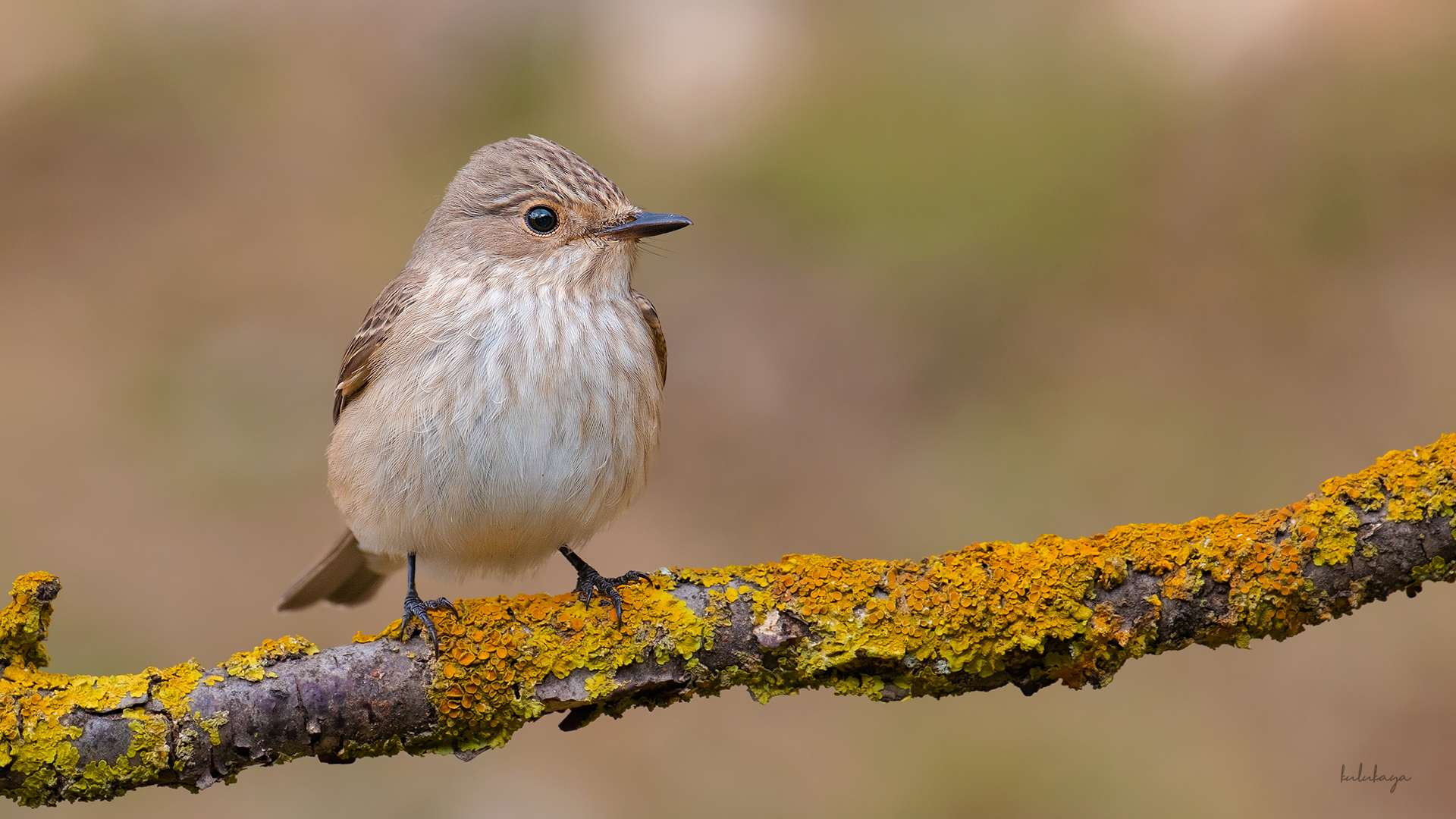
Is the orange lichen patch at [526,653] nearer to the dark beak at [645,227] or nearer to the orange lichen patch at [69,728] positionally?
the orange lichen patch at [69,728]

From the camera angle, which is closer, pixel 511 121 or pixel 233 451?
pixel 233 451

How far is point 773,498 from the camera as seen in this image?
674cm

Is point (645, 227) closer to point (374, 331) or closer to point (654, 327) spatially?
point (654, 327)

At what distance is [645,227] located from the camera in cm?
421

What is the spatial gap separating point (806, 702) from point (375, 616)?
2220 mm

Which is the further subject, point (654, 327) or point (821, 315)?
point (821, 315)

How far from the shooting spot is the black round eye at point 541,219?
4.30m

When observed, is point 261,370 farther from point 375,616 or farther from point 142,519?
point 375,616

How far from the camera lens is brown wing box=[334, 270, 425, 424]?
428cm

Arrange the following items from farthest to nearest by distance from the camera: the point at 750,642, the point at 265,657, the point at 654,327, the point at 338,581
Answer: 1. the point at 338,581
2. the point at 654,327
3. the point at 750,642
4. the point at 265,657

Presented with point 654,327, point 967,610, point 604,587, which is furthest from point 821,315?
point 967,610

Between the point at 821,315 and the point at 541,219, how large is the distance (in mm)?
3238

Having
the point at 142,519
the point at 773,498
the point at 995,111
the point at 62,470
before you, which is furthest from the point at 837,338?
the point at 62,470

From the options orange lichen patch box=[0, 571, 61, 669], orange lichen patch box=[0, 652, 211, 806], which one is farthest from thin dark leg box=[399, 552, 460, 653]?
orange lichen patch box=[0, 571, 61, 669]
